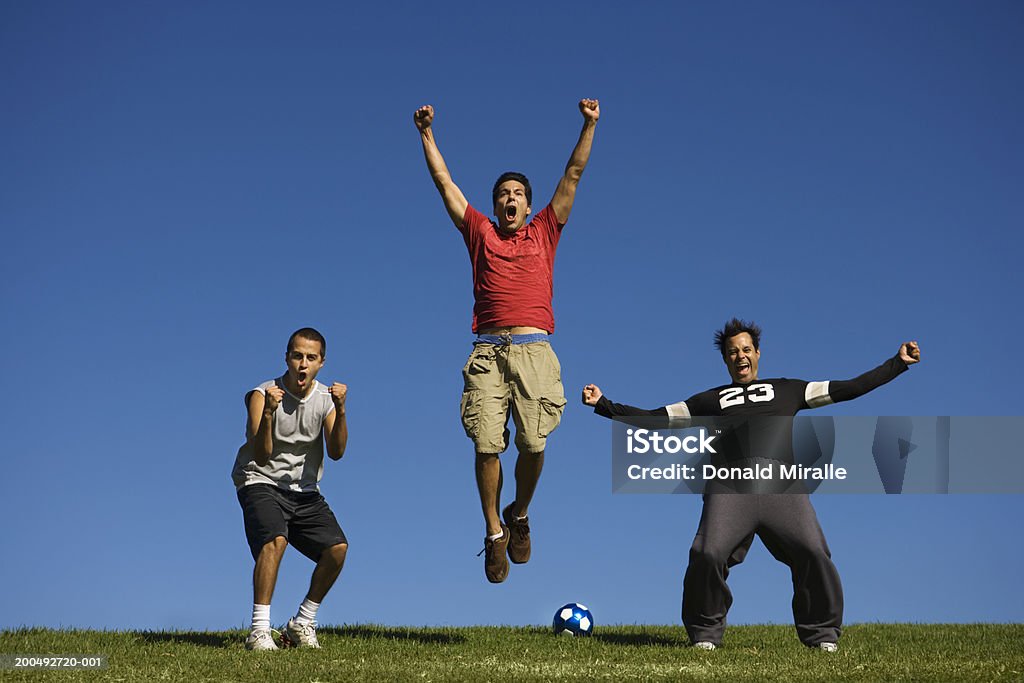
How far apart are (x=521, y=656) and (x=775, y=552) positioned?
8.19ft

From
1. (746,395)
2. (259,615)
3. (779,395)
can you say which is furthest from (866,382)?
(259,615)

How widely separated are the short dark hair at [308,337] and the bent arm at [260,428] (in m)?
0.53

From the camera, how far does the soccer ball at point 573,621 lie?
34.1ft

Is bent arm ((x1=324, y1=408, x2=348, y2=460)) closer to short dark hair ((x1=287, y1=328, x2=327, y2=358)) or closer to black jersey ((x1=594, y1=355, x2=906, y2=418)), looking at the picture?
short dark hair ((x1=287, y1=328, x2=327, y2=358))

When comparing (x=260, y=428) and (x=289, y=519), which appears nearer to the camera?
(x=260, y=428)

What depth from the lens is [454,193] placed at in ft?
32.9

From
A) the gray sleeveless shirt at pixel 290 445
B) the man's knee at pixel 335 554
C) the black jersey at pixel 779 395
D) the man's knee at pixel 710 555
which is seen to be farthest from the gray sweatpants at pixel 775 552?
the gray sleeveless shirt at pixel 290 445

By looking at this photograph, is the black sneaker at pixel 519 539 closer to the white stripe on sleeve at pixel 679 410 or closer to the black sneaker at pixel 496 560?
the black sneaker at pixel 496 560

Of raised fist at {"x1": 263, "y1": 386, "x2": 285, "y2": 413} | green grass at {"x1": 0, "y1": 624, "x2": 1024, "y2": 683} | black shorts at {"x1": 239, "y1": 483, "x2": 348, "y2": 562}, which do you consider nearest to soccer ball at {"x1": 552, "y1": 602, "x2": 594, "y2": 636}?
green grass at {"x1": 0, "y1": 624, "x2": 1024, "y2": 683}

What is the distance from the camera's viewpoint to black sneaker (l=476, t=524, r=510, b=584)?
31.3 ft

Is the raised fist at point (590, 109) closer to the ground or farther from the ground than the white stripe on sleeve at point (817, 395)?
farther from the ground

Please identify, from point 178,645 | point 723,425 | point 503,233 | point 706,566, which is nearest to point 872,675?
point 706,566

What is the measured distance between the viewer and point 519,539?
10133mm

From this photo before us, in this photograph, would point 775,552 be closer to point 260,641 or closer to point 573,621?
point 573,621
